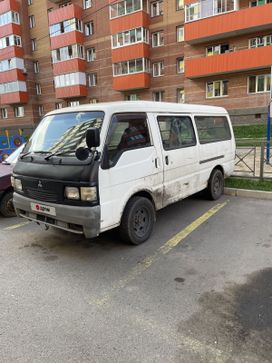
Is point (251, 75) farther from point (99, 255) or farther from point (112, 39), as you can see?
point (99, 255)

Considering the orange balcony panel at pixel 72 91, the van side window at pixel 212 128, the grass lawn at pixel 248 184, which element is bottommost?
the grass lawn at pixel 248 184

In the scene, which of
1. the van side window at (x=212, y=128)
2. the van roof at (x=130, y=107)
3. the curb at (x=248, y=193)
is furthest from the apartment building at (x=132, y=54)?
the van roof at (x=130, y=107)

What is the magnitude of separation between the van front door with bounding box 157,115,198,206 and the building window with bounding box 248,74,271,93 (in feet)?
58.4

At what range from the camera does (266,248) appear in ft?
13.8

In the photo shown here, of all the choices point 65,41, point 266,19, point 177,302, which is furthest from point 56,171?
point 65,41

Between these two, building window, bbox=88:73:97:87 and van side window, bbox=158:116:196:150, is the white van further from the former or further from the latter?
building window, bbox=88:73:97:87

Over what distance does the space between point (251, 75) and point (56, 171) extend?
2087 centimetres

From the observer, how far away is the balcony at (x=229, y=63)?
1928cm

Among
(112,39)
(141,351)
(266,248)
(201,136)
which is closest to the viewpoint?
(141,351)

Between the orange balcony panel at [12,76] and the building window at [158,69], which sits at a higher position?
the orange balcony panel at [12,76]

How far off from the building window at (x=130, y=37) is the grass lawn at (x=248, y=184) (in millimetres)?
21115

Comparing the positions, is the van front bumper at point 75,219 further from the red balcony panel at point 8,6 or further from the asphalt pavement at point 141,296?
the red balcony panel at point 8,6

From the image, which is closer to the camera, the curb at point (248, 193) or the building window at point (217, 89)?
the curb at point (248, 193)

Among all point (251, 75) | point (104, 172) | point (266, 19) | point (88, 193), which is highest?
point (266, 19)
